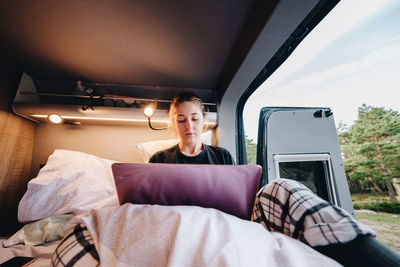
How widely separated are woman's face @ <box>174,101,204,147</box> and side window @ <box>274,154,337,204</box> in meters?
0.77

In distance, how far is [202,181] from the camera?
1.69 feet

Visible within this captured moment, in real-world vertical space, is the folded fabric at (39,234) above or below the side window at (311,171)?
below

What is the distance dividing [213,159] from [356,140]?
1.27 metres

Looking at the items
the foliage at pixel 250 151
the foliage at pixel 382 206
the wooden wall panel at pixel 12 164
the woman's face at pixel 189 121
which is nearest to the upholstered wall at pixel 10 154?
the wooden wall panel at pixel 12 164

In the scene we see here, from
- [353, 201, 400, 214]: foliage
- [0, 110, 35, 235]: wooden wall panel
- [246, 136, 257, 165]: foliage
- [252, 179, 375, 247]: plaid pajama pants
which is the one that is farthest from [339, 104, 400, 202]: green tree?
[0, 110, 35, 235]: wooden wall panel

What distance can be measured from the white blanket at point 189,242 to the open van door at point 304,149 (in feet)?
3.47

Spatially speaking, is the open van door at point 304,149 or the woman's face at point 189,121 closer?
the woman's face at point 189,121

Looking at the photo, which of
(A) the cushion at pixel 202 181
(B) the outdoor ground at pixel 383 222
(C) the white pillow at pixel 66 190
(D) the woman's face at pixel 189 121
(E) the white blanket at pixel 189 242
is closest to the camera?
(E) the white blanket at pixel 189 242

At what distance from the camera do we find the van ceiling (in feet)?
2.87

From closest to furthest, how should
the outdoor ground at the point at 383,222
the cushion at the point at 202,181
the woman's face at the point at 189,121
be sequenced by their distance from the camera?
the cushion at the point at 202,181
the outdoor ground at the point at 383,222
the woman's face at the point at 189,121

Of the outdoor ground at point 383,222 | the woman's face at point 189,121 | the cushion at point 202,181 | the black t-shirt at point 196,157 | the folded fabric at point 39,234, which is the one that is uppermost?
the woman's face at point 189,121

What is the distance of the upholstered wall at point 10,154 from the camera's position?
1.25m

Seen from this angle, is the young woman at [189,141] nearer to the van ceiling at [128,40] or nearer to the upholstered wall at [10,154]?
the van ceiling at [128,40]

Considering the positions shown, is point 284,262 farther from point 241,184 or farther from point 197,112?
point 197,112
